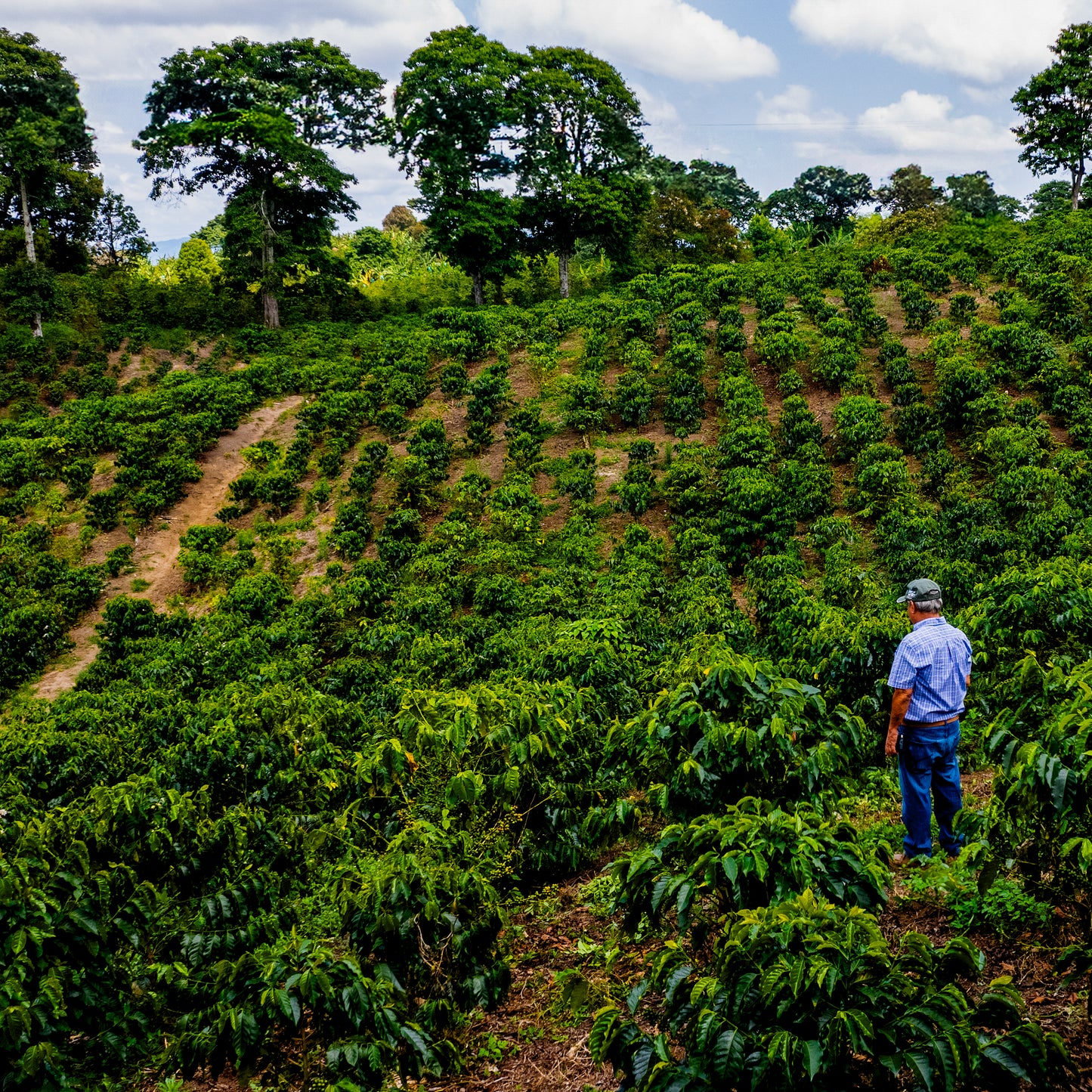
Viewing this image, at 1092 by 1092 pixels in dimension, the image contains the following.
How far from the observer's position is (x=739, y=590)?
12.0 m

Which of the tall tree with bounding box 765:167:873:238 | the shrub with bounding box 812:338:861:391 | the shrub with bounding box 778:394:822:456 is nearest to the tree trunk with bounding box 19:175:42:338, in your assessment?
the shrub with bounding box 778:394:822:456

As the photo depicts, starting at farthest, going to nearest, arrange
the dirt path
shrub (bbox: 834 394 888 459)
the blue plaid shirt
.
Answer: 1. shrub (bbox: 834 394 888 459)
2. the dirt path
3. the blue plaid shirt

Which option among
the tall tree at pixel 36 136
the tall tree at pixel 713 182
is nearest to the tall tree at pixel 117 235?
the tall tree at pixel 36 136

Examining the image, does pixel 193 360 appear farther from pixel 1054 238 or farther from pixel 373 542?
pixel 1054 238

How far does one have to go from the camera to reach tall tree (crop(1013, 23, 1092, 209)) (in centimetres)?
2512

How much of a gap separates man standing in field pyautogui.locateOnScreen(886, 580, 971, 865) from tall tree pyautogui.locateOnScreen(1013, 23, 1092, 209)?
2963 centimetres

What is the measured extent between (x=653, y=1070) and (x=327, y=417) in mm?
17312

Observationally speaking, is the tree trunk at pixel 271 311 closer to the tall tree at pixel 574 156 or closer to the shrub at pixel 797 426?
the tall tree at pixel 574 156

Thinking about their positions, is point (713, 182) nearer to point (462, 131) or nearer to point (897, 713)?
point (462, 131)

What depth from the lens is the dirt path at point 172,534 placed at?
12695 millimetres

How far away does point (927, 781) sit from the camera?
4438 millimetres

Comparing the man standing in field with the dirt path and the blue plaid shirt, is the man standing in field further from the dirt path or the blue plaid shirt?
the dirt path

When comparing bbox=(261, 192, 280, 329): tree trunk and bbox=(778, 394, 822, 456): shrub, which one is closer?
bbox=(778, 394, 822, 456): shrub

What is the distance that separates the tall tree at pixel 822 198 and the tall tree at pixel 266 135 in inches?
919
